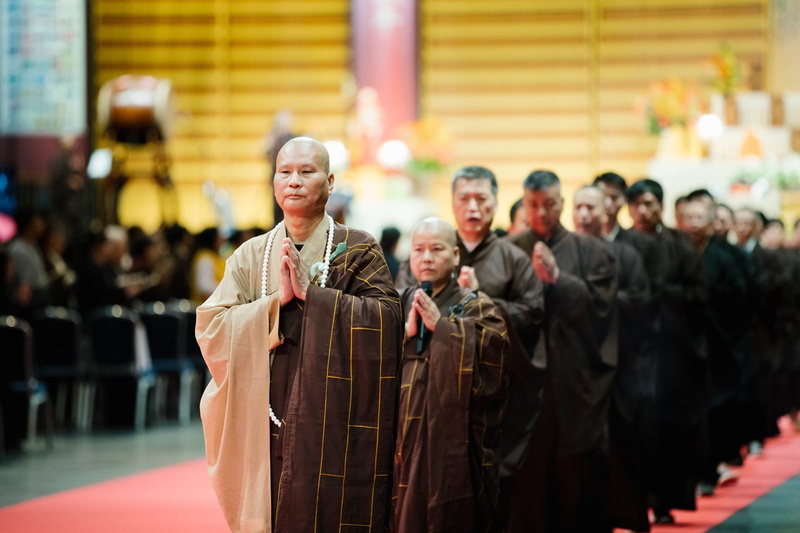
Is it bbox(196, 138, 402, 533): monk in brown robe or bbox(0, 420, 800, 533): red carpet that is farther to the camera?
bbox(0, 420, 800, 533): red carpet

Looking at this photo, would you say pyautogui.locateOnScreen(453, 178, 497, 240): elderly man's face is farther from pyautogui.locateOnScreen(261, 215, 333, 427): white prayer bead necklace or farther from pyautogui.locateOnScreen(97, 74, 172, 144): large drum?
pyautogui.locateOnScreen(97, 74, 172, 144): large drum

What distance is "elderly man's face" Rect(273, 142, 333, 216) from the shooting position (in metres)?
3.21

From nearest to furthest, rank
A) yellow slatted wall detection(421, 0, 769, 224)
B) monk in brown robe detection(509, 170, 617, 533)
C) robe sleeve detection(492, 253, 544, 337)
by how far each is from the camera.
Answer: robe sleeve detection(492, 253, 544, 337)
monk in brown robe detection(509, 170, 617, 533)
yellow slatted wall detection(421, 0, 769, 224)

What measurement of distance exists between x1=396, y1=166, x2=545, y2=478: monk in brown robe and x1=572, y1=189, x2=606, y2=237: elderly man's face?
2.55 feet

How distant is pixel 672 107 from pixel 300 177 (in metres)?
9.99

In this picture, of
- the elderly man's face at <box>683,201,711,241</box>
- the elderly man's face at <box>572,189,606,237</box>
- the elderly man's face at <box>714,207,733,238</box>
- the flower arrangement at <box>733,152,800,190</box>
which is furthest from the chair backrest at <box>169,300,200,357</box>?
the flower arrangement at <box>733,152,800,190</box>

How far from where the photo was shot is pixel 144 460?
748 centimetres

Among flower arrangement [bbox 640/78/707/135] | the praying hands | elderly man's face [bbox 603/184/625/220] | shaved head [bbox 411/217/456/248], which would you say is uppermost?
flower arrangement [bbox 640/78/707/135]

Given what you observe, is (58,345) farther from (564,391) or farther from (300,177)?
(300,177)

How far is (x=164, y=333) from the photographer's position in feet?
29.5

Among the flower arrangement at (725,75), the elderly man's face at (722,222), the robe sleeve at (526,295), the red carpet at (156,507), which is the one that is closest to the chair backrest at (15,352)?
the red carpet at (156,507)

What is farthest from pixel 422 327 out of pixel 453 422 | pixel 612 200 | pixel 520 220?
pixel 612 200

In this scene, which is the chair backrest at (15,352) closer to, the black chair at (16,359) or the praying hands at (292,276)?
the black chair at (16,359)

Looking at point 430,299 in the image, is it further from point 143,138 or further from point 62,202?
point 62,202
